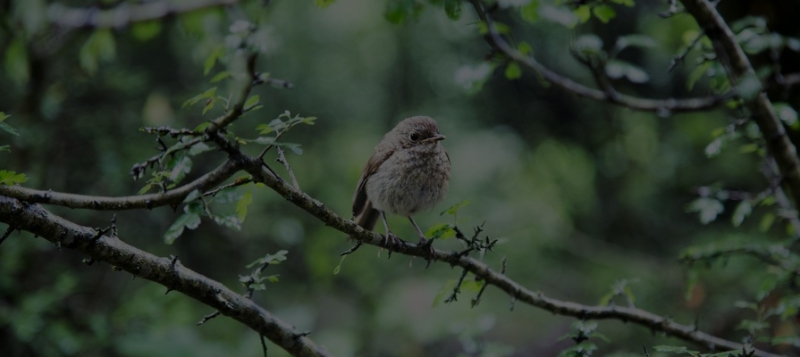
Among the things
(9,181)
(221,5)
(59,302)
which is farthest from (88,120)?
(9,181)

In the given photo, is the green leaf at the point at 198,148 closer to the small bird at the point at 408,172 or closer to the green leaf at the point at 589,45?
the green leaf at the point at 589,45

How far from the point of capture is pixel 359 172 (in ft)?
19.5

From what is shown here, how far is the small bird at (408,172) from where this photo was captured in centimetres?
395

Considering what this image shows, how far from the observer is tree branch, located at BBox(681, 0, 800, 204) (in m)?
2.64

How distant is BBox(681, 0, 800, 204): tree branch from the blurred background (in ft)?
6.06

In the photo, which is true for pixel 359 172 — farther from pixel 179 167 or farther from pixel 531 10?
pixel 179 167

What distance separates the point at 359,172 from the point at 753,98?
12.4ft

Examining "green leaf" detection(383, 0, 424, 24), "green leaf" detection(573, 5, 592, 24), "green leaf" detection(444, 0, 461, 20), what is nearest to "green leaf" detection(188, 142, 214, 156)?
"green leaf" detection(383, 0, 424, 24)

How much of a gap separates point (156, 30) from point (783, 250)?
3131mm

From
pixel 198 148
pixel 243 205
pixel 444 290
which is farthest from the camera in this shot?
pixel 444 290

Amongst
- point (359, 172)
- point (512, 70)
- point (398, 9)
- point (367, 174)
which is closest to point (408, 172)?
point (367, 174)

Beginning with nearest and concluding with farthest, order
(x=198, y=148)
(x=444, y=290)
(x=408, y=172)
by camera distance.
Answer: (x=198, y=148) < (x=444, y=290) < (x=408, y=172)

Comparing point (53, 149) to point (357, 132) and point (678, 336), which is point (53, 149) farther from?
point (678, 336)

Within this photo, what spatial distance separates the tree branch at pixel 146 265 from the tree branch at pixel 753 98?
1.95 meters
